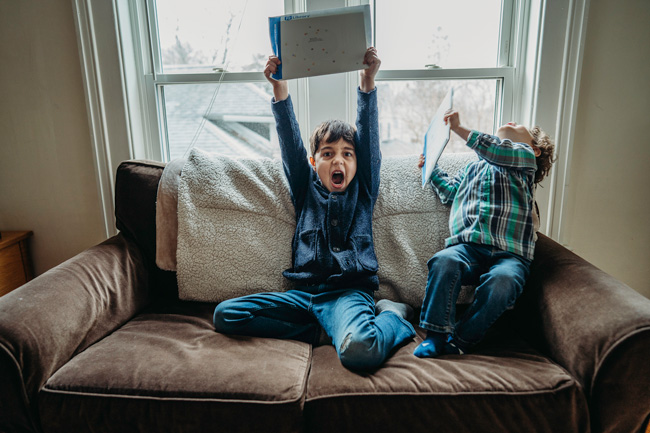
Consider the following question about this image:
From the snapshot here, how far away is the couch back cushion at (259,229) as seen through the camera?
4.63 feet

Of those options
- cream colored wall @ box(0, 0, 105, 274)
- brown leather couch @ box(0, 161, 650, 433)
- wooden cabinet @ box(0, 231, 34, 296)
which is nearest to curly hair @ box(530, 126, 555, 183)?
brown leather couch @ box(0, 161, 650, 433)

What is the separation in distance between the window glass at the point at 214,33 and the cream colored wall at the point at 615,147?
1.31 m

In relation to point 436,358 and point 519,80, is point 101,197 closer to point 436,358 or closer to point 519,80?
point 436,358

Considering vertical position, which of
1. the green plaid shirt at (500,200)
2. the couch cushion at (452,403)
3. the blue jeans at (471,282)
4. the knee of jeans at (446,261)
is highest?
the green plaid shirt at (500,200)

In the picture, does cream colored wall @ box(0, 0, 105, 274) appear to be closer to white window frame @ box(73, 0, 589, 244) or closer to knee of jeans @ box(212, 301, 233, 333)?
white window frame @ box(73, 0, 589, 244)

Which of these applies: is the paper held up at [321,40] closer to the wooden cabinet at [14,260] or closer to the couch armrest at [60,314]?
the couch armrest at [60,314]

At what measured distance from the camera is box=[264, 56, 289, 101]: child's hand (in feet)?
4.45

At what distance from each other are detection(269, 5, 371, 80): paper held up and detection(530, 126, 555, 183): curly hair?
629mm

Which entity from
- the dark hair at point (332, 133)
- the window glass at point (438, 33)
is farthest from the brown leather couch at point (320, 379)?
the window glass at point (438, 33)

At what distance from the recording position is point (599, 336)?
0.97 meters

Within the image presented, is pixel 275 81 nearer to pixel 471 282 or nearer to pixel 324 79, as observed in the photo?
pixel 324 79

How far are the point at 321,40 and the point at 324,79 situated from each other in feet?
1.53

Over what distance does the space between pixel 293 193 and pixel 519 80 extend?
3.66 feet

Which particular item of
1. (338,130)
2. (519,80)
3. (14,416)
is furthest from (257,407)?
(519,80)
